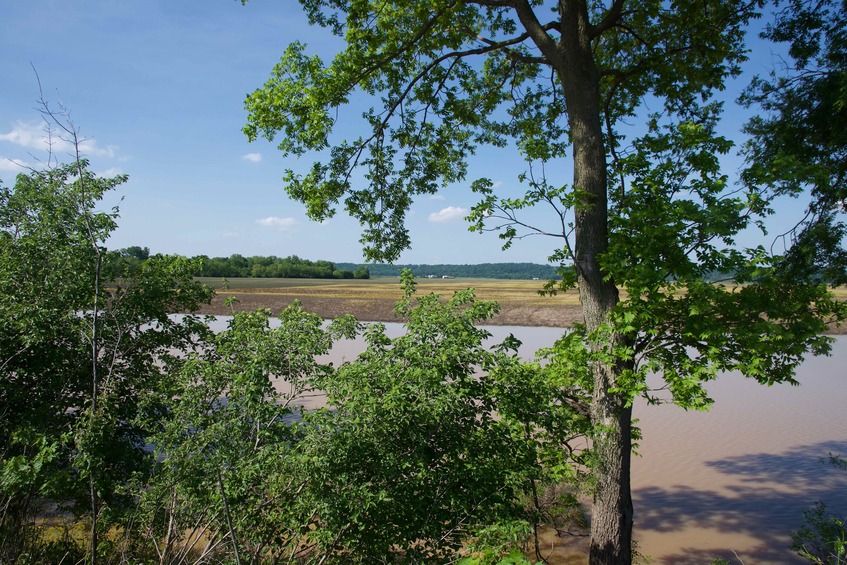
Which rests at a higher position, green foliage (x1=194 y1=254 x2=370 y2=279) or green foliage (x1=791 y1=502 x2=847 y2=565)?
green foliage (x1=194 y1=254 x2=370 y2=279)

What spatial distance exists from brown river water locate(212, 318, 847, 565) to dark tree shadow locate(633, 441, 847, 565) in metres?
0.02

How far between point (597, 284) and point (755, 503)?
6.80m

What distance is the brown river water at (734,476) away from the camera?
344 inches

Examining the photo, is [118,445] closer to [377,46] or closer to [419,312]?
[419,312]

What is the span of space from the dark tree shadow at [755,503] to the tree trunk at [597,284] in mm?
2824

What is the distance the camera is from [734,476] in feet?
37.0

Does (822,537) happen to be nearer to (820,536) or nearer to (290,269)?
(820,536)

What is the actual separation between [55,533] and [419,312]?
6666 millimetres

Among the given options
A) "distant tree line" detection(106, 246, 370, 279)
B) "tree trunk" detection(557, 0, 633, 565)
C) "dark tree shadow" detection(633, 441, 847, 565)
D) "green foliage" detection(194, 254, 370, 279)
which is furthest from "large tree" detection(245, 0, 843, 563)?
"green foliage" detection(194, 254, 370, 279)

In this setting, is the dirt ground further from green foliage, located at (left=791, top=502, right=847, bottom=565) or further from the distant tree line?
green foliage, located at (left=791, top=502, right=847, bottom=565)

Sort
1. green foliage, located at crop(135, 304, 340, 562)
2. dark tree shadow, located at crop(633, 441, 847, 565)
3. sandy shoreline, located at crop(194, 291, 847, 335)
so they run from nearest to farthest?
green foliage, located at crop(135, 304, 340, 562), dark tree shadow, located at crop(633, 441, 847, 565), sandy shoreline, located at crop(194, 291, 847, 335)

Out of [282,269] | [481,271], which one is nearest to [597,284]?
[282,269]

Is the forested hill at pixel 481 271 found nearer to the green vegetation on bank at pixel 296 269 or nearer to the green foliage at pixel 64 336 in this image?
the green vegetation on bank at pixel 296 269

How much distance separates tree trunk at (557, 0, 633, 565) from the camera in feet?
20.2
